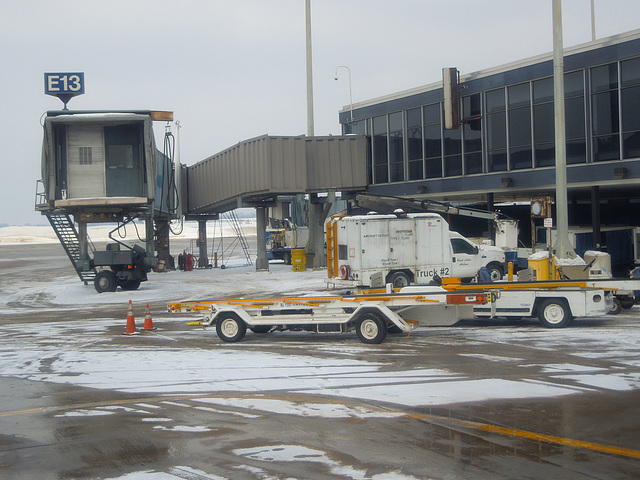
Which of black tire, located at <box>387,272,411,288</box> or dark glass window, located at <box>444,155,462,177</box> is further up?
dark glass window, located at <box>444,155,462,177</box>

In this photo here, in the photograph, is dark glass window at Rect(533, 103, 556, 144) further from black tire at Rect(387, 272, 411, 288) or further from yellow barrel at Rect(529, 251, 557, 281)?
black tire at Rect(387, 272, 411, 288)

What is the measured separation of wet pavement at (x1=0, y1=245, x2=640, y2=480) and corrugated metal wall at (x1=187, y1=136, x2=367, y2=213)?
20.1 meters

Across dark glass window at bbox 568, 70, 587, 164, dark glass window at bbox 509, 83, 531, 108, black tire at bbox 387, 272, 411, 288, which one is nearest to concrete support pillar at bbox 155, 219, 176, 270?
dark glass window at bbox 509, 83, 531, 108

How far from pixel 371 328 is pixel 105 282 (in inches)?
733

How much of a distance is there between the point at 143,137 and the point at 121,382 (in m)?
20.5

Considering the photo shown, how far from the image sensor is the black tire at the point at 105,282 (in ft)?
96.7

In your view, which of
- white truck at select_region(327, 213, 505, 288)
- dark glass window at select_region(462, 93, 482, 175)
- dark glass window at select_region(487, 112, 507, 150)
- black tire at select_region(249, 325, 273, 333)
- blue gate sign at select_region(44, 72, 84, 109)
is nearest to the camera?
black tire at select_region(249, 325, 273, 333)

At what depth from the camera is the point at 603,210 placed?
4434 cm

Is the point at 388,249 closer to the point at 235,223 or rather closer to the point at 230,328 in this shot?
the point at 230,328

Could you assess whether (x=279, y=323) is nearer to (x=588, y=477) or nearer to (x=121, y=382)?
(x=121, y=382)

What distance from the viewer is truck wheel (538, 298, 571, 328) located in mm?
16156

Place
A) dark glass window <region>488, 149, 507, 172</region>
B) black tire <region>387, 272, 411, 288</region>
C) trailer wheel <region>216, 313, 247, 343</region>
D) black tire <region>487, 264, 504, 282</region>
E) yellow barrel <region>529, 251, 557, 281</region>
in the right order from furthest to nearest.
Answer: dark glass window <region>488, 149, 507, 172</region>
black tire <region>487, 264, 504, 282</region>
black tire <region>387, 272, 411, 288</region>
yellow barrel <region>529, 251, 557, 281</region>
trailer wheel <region>216, 313, 247, 343</region>

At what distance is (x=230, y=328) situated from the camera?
591 inches

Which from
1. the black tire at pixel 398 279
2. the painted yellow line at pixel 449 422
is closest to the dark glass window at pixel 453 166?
the black tire at pixel 398 279
